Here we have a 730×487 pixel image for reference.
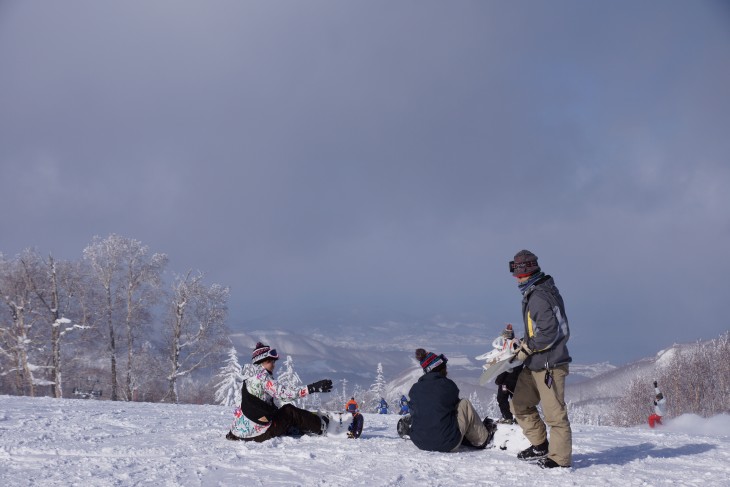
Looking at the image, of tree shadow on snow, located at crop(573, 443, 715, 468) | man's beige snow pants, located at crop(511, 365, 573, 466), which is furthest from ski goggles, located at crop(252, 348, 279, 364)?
tree shadow on snow, located at crop(573, 443, 715, 468)

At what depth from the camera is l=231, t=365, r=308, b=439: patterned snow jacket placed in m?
8.40

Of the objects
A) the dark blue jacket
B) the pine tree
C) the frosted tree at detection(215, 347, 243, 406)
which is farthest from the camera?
the pine tree

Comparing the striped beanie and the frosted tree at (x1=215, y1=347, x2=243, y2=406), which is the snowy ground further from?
the frosted tree at (x1=215, y1=347, x2=243, y2=406)

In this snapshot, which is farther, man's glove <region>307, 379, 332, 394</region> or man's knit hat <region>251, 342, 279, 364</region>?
man's knit hat <region>251, 342, 279, 364</region>

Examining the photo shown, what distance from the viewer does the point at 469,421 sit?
7984 mm

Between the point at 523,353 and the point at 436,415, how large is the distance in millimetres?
1730

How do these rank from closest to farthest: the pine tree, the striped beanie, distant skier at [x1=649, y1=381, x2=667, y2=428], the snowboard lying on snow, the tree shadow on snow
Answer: the tree shadow on snow → the snowboard lying on snow → the striped beanie → distant skier at [x1=649, y1=381, x2=667, y2=428] → the pine tree

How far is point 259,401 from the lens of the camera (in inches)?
332

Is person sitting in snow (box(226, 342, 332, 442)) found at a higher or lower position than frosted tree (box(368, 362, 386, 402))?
higher

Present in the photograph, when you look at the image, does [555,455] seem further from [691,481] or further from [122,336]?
[122,336]

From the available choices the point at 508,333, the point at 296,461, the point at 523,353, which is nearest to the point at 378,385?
the point at 508,333

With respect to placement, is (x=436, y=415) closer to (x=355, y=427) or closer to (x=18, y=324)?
(x=355, y=427)

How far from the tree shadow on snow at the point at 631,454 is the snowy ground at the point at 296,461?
16 mm

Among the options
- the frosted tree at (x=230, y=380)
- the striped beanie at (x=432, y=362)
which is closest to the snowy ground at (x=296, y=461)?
the striped beanie at (x=432, y=362)
